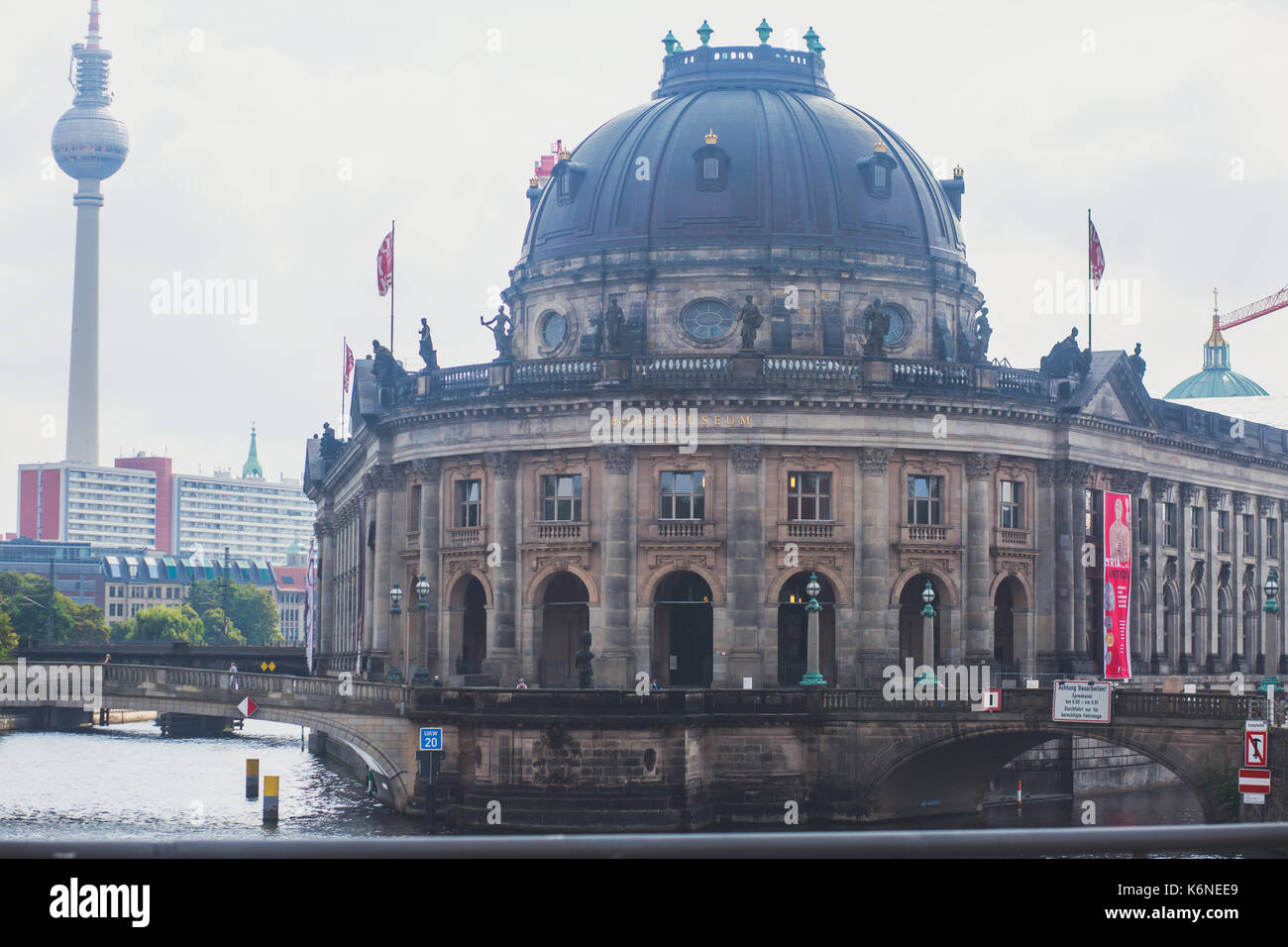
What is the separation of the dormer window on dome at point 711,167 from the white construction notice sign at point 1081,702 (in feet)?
104

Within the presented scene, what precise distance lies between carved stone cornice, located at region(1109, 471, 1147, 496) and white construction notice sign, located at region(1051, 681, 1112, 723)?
978 inches

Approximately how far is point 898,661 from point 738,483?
968 cm

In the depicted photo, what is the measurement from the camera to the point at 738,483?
7575cm

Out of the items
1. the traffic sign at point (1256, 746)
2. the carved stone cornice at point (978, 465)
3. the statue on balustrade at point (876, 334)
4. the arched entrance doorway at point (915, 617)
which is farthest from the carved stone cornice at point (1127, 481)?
the traffic sign at point (1256, 746)

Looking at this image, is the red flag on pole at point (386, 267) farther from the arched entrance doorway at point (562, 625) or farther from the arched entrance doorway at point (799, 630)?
the arched entrance doorway at point (799, 630)

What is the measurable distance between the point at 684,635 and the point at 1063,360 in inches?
817

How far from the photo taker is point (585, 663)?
2795 inches

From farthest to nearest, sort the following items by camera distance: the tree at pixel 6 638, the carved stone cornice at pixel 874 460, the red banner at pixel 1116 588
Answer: the tree at pixel 6 638
the red banner at pixel 1116 588
the carved stone cornice at pixel 874 460

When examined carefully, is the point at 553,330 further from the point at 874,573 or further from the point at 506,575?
the point at 874,573

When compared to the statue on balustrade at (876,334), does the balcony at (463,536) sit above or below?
below

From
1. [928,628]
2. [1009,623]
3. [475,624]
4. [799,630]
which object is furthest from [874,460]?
[475,624]

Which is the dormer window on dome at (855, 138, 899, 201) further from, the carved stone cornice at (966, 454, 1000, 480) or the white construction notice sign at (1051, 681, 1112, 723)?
the white construction notice sign at (1051, 681, 1112, 723)

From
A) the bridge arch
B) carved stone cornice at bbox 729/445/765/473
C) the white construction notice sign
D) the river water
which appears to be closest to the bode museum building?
carved stone cornice at bbox 729/445/765/473

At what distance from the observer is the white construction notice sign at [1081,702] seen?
61938 mm
